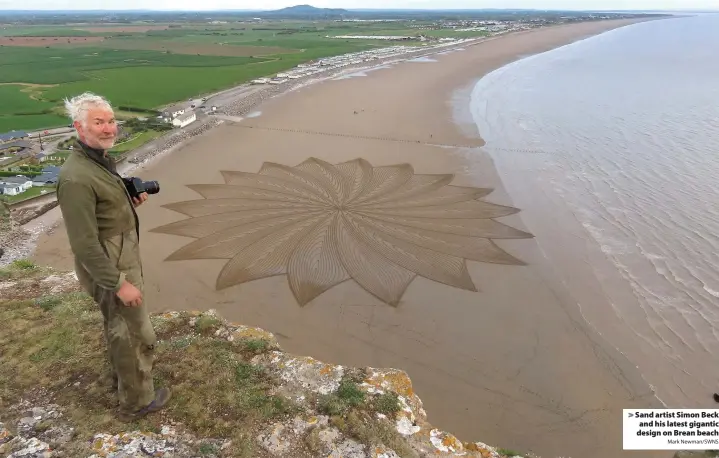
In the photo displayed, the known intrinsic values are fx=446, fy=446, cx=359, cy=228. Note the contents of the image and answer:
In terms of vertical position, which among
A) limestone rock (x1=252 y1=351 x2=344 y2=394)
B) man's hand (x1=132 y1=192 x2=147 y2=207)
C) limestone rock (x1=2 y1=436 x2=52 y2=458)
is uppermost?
man's hand (x1=132 y1=192 x2=147 y2=207)

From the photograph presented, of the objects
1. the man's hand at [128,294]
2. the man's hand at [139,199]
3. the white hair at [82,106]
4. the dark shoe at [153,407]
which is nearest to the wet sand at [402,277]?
the dark shoe at [153,407]

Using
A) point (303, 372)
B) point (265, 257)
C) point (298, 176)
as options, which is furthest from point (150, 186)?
point (298, 176)

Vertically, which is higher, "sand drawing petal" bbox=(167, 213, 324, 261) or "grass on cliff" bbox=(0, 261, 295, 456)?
"grass on cliff" bbox=(0, 261, 295, 456)

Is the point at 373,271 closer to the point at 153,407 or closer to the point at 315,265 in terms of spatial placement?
the point at 315,265

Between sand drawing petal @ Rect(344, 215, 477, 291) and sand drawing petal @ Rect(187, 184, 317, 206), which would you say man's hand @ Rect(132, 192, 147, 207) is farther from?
sand drawing petal @ Rect(187, 184, 317, 206)

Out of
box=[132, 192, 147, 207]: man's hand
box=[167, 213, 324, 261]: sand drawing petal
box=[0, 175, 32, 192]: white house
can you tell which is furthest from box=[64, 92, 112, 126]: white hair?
box=[0, 175, 32, 192]: white house

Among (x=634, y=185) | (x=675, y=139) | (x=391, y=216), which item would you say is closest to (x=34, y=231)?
(x=391, y=216)
